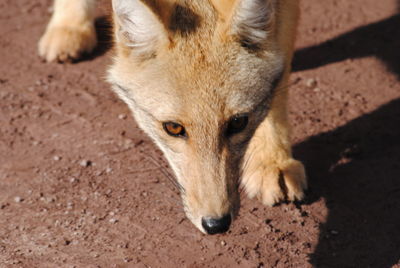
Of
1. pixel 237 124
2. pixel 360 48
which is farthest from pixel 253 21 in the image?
pixel 360 48

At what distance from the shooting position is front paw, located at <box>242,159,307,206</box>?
459 cm

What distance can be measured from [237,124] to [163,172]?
0.96 meters

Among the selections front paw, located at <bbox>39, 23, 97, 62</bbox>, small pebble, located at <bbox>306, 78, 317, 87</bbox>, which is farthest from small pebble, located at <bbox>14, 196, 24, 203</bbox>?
small pebble, located at <bbox>306, 78, 317, 87</bbox>

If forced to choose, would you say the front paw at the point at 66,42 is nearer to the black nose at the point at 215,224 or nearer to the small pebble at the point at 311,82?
the small pebble at the point at 311,82

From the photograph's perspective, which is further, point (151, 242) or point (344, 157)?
point (344, 157)

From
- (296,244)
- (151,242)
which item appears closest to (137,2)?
(151,242)

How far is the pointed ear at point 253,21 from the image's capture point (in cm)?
374

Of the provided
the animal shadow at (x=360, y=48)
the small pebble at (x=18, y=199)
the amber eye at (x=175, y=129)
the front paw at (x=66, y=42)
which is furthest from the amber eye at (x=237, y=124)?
the front paw at (x=66, y=42)

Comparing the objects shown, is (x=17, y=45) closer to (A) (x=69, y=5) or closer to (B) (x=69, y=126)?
(A) (x=69, y=5)

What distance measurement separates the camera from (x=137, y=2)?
11.9 feet

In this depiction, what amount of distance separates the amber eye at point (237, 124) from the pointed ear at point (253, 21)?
1.53 feet

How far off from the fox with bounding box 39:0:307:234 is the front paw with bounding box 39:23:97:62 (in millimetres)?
1881

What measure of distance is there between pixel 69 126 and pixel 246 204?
67.9 inches

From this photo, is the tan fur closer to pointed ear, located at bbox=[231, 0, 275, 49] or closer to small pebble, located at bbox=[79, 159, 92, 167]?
small pebble, located at bbox=[79, 159, 92, 167]
